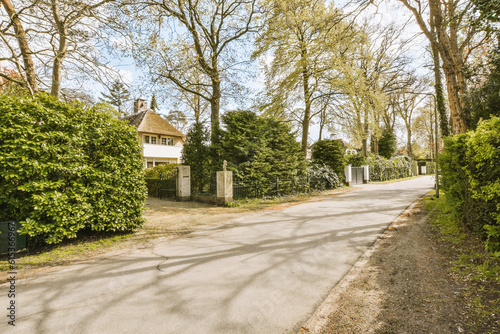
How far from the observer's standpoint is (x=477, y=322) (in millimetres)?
2625

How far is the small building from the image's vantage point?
29997mm

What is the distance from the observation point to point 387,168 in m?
28.1

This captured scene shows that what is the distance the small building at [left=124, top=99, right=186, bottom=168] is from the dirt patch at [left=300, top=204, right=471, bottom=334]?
91.8 feet

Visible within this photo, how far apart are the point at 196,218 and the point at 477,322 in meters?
7.33

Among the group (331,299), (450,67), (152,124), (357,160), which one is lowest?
(331,299)

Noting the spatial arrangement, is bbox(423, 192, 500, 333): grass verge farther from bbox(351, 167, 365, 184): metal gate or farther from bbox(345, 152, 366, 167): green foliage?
bbox(345, 152, 366, 167): green foliage

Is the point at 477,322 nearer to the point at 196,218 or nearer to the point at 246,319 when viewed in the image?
the point at 246,319

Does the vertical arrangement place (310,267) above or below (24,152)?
below

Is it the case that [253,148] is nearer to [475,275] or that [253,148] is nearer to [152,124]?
[475,275]

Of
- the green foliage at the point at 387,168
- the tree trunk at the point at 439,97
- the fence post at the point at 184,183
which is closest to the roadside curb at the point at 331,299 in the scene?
the fence post at the point at 184,183

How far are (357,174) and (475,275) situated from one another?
21.2m

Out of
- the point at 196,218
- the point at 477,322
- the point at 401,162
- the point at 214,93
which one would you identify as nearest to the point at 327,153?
the point at 214,93

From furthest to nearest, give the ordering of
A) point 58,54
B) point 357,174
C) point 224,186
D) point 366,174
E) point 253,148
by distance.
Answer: point 366,174 → point 357,174 → point 253,148 → point 224,186 → point 58,54

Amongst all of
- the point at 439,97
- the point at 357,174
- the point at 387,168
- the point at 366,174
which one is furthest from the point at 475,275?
the point at 387,168
